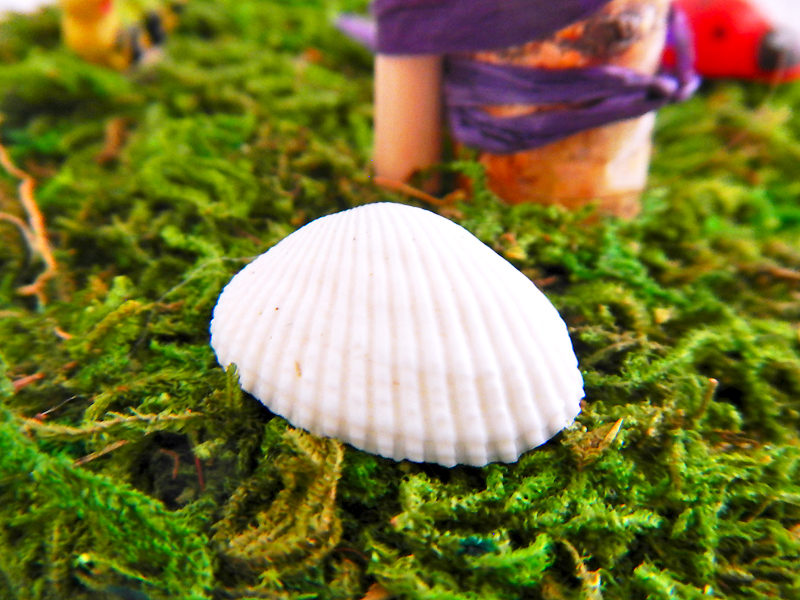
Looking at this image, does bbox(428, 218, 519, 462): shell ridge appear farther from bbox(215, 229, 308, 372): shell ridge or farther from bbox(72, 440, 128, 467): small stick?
bbox(72, 440, 128, 467): small stick

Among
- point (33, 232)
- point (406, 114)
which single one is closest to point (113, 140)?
point (33, 232)

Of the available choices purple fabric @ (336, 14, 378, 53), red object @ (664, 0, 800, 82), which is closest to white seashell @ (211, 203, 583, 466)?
purple fabric @ (336, 14, 378, 53)

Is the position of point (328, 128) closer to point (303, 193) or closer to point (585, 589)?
point (303, 193)

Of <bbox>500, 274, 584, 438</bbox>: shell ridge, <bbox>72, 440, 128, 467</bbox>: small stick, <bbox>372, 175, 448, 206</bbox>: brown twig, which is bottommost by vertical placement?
<bbox>72, 440, 128, 467</bbox>: small stick

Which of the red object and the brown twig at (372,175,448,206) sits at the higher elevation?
the red object

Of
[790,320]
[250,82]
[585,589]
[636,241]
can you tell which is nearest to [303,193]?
[250,82]

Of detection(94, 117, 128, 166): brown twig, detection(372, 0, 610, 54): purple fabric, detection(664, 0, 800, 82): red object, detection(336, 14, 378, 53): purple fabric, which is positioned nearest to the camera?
detection(372, 0, 610, 54): purple fabric
